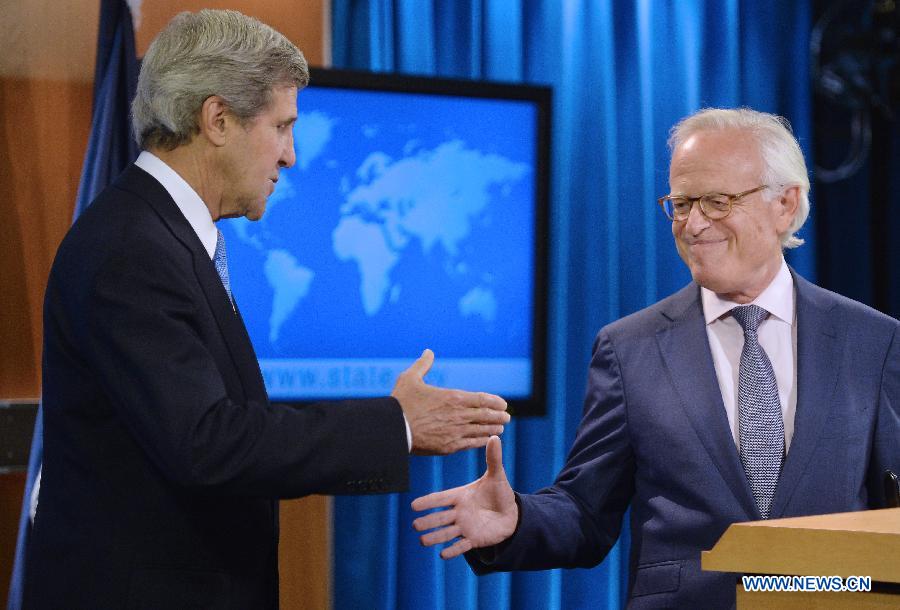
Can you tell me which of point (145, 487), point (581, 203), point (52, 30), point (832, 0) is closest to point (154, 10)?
point (52, 30)

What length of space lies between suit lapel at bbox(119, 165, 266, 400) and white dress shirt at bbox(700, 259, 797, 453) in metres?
1.02

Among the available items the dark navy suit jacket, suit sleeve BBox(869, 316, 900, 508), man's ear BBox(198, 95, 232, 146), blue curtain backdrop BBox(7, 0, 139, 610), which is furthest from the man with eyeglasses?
blue curtain backdrop BBox(7, 0, 139, 610)

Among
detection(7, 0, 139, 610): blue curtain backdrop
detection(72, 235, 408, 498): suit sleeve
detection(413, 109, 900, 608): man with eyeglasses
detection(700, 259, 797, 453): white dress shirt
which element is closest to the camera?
detection(72, 235, 408, 498): suit sleeve

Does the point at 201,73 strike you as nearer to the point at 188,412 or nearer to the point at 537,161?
the point at 188,412

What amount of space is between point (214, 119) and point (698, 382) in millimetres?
1115

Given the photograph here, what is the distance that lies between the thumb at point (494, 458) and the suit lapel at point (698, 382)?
41 centimetres

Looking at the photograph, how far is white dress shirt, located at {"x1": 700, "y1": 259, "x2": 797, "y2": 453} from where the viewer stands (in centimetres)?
218

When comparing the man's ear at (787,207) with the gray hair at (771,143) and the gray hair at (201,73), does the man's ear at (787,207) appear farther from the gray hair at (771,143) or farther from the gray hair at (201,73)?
the gray hair at (201,73)

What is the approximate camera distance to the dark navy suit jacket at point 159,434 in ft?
4.62

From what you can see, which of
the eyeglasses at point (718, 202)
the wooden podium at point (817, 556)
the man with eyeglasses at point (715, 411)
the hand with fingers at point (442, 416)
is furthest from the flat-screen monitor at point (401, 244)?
the wooden podium at point (817, 556)

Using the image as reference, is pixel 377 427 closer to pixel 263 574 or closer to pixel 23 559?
pixel 263 574

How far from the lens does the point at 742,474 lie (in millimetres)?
2064

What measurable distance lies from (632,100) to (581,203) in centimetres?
41
